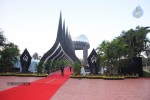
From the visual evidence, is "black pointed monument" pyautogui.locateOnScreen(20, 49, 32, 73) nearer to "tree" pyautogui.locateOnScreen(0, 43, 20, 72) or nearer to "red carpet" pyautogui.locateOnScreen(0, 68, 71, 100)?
"tree" pyautogui.locateOnScreen(0, 43, 20, 72)

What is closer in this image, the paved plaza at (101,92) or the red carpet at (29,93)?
Result: the red carpet at (29,93)

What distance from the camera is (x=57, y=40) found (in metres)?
31.9

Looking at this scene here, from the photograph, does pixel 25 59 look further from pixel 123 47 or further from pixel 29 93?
pixel 29 93

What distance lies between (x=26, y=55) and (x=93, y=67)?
9130mm

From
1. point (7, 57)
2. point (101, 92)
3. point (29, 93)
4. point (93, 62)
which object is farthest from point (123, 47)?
point (29, 93)

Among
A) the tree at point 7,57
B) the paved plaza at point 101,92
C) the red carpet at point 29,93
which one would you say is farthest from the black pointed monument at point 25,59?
the red carpet at point 29,93

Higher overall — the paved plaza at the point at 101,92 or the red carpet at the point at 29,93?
the red carpet at the point at 29,93

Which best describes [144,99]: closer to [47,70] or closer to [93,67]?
[93,67]

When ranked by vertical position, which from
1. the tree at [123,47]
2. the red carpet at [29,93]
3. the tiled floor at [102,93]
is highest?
the tree at [123,47]

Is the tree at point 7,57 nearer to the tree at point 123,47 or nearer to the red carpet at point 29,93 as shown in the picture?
the tree at point 123,47

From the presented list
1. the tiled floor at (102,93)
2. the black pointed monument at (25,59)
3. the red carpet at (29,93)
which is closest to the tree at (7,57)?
the black pointed monument at (25,59)

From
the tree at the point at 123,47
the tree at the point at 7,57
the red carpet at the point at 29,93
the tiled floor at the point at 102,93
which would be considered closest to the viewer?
the red carpet at the point at 29,93

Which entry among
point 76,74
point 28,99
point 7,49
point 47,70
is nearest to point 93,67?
point 76,74

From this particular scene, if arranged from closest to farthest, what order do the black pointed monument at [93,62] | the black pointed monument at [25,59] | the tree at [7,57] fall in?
the black pointed monument at [93,62], the black pointed monument at [25,59], the tree at [7,57]
